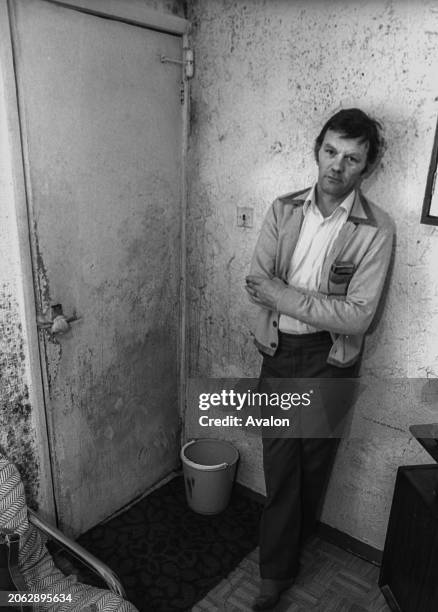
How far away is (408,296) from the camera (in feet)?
6.49

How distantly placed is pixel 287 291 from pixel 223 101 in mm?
972

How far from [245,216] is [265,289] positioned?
1.72ft

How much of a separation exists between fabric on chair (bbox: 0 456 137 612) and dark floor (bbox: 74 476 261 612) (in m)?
0.39

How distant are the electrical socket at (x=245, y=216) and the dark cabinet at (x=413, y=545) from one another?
4.03ft

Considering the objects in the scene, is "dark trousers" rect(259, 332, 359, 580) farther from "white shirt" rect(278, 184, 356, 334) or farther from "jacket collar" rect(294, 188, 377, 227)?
"jacket collar" rect(294, 188, 377, 227)

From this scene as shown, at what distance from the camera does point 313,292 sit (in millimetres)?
1974

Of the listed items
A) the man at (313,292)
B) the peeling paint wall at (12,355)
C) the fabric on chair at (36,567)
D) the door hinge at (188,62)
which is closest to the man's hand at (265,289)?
the man at (313,292)

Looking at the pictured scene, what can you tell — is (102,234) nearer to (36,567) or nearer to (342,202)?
(342,202)

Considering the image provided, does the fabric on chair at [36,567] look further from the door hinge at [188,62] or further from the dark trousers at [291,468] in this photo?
the door hinge at [188,62]

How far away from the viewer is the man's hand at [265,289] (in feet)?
6.35

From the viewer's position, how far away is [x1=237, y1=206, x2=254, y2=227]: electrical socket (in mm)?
2334

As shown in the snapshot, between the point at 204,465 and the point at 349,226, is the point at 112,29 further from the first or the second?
the point at 204,465

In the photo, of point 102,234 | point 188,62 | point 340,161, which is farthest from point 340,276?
point 188,62

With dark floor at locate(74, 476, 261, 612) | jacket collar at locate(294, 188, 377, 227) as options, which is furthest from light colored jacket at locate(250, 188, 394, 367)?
dark floor at locate(74, 476, 261, 612)
